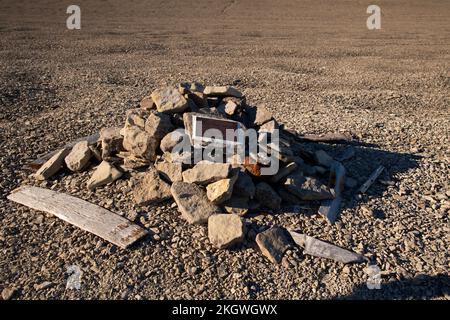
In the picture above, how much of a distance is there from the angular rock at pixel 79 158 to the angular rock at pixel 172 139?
3.82 feet

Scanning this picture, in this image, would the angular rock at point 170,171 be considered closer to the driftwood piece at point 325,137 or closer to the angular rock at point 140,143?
the angular rock at point 140,143

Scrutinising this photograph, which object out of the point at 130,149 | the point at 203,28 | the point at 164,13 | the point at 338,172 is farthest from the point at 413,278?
the point at 164,13

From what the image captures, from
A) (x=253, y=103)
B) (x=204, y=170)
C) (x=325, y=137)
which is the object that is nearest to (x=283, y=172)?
(x=204, y=170)

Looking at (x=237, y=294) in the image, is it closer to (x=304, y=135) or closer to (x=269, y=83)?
(x=304, y=135)

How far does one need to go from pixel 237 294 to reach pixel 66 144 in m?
3.96

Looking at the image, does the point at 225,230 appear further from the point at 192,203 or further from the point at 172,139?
the point at 172,139

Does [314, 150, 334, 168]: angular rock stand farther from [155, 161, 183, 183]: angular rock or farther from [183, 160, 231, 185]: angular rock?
[155, 161, 183, 183]: angular rock

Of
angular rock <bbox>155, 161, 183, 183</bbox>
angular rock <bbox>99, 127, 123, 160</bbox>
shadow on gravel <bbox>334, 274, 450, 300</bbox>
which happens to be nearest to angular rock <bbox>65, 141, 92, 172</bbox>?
angular rock <bbox>99, 127, 123, 160</bbox>

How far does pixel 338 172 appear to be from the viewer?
4.89 meters

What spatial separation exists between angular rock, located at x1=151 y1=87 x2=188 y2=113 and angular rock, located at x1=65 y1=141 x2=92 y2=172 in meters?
1.15

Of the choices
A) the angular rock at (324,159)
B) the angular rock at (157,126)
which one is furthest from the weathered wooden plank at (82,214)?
the angular rock at (324,159)

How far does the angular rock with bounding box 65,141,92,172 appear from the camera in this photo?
5.02 metres

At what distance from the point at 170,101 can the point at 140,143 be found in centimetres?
72

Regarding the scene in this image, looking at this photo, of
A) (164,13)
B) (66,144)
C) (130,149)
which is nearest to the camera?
(130,149)
